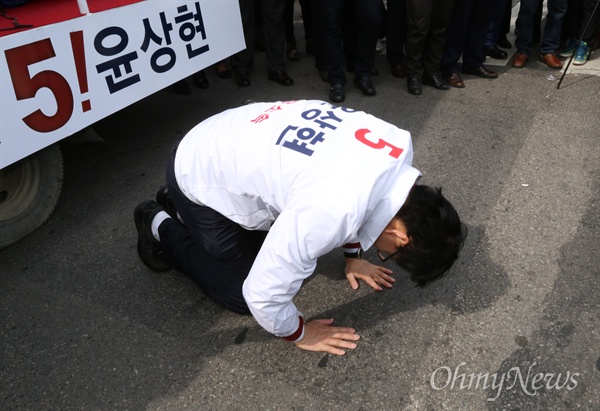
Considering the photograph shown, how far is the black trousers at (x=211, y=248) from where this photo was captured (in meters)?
1.87

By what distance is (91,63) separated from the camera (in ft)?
7.76

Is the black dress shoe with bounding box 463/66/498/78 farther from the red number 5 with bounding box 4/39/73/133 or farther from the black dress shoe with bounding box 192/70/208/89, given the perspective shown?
the red number 5 with bounding box 4/39/73/133

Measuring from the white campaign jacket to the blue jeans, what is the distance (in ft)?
10.6

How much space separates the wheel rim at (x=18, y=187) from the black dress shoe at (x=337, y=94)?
6.95 ft

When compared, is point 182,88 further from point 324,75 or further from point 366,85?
point 366,85

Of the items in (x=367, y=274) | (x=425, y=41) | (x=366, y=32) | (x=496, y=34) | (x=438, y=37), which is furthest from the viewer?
(x=496, y=34)

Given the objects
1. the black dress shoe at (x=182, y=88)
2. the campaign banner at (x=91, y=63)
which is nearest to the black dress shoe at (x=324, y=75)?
the black dress shoe at (x=182, y=88)

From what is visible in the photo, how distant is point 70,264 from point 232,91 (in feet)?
7.02

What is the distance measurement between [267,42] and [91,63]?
190 centimetres

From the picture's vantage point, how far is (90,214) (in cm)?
266

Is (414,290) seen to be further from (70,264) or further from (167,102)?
(167,102)

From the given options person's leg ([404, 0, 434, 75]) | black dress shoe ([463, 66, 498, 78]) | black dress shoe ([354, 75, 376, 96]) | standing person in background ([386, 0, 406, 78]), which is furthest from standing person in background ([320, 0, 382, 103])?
black dress shoe ([463, 66, 498, 78])

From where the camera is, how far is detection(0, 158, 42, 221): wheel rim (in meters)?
2.38

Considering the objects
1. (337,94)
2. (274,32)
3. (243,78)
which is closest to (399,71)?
(337,94)
